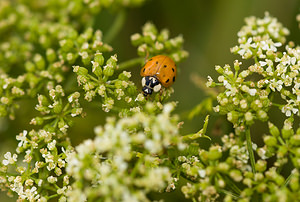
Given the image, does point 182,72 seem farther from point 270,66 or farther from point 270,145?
point 270,145

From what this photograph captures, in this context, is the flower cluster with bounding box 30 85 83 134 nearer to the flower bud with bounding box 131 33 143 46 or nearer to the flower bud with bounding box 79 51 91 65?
the flower bud with bounding box 79 51 91 65

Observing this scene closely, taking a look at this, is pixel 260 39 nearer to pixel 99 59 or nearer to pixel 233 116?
pixel 233 116

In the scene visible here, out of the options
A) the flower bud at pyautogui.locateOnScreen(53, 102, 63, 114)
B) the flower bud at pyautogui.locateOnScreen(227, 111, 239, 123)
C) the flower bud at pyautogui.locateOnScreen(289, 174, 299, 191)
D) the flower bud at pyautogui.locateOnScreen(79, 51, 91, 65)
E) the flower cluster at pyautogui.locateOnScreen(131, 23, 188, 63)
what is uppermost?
the flower cluster at pyautogui.locateOnScreen(131, 23, 188, 63)

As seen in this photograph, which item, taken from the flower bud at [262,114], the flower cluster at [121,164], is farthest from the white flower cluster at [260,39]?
the flower cluster at [121,164]

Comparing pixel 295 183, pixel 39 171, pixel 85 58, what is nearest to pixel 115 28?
pixel 85 58

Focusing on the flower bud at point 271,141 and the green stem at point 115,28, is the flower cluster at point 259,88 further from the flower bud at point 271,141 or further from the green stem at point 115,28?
the green stem at point 115,28

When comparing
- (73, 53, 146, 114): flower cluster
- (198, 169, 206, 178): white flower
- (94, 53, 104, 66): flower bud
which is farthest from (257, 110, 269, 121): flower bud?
(94, 53, 104, 66): flower bud
